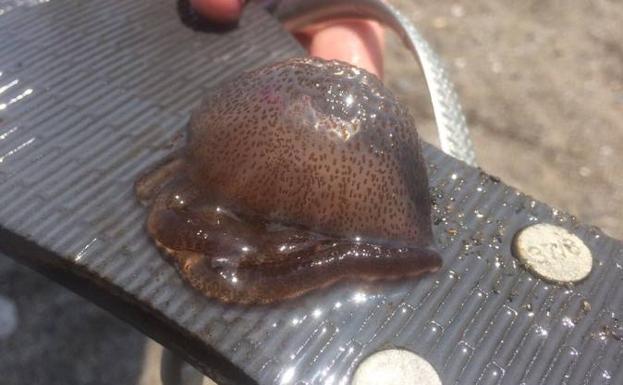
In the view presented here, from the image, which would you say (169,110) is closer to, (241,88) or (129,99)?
(129,99)

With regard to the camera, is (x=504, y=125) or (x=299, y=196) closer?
(x=299, y=196)

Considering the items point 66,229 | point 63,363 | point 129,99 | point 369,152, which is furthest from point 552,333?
point 63,363

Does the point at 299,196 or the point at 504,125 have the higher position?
the point at 299,196

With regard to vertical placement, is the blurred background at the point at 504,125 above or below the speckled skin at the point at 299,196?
below

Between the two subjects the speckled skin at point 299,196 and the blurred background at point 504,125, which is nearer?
the speckled skin at point 299,196
